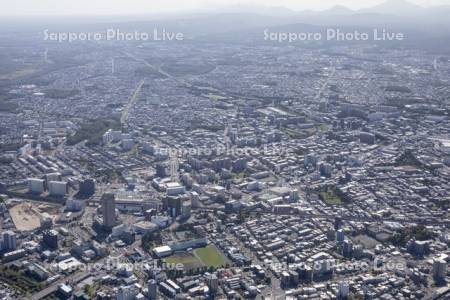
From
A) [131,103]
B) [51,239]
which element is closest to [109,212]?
[51,239]

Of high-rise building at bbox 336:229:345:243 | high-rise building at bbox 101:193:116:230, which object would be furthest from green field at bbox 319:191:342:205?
high-rise building at bbox 101:193:116:230

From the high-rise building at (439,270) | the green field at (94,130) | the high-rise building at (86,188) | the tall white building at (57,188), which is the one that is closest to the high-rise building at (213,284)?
the high-rise building at (439,270)

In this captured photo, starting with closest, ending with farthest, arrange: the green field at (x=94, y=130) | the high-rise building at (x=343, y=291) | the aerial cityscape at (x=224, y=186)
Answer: the high-rise building at (x=343, y=291) < the aerial cityscape at (x=224, y=186) < the green field at (x=94, y=130)

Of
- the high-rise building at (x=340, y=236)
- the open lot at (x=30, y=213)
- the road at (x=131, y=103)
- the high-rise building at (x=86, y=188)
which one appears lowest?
the open lot at (x=30, y=213)

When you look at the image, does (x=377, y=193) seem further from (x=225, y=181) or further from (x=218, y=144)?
(x=218, y=144)

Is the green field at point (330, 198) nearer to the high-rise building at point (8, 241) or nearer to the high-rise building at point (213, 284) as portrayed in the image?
the high-rise building at point (213, 284)

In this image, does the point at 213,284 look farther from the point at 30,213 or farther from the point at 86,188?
the point at 86,188

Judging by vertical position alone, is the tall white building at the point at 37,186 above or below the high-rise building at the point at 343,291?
above
